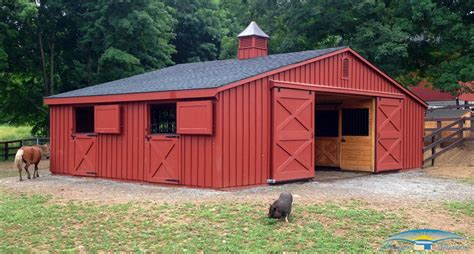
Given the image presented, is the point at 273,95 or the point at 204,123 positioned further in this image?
the point at 273,95

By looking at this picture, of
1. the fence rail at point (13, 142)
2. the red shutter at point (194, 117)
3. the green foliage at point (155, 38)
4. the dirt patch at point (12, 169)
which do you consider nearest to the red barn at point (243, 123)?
the red shutter at point (194, 117)

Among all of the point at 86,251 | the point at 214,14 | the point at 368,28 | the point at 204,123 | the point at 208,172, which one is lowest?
the point at 86,251

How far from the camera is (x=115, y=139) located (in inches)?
527

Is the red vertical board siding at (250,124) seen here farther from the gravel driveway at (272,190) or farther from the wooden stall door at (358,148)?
the wooden stall door at (358,148)

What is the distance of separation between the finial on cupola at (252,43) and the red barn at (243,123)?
3 centimetres

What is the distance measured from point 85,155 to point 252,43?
6.01 metres

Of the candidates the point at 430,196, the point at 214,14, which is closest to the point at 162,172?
the point at 430,196

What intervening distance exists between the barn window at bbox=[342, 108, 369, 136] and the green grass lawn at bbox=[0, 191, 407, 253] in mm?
6614

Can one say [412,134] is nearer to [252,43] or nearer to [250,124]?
[252,43]

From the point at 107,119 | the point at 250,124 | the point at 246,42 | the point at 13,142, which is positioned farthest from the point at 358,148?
the point at 13,142

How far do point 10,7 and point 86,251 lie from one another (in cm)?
2002

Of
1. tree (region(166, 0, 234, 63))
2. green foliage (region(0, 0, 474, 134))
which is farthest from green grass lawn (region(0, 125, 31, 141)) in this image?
tree (region(166, 0, 234, 63))

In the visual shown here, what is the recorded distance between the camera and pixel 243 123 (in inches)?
451

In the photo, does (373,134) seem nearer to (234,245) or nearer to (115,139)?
(115,139)
